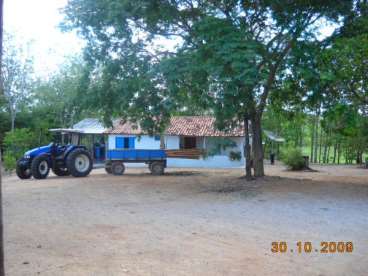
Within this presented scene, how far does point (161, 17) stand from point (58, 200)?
7072 millimetres

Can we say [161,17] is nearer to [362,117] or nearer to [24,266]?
[362,117]

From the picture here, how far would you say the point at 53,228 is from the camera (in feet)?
24.8

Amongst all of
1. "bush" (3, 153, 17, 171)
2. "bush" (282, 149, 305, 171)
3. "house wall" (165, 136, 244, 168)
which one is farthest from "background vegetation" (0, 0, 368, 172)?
"house wall" (165, 136, 244, 168)

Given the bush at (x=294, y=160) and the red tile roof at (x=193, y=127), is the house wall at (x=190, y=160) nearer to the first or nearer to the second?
the red tile roof at (x=193, y=127)

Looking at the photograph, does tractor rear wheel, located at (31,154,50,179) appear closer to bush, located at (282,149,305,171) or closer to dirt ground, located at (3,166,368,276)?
dirt ground, located at (3,166,368,276)

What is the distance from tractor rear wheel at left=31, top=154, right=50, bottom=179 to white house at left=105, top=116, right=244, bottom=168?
10.1 meters

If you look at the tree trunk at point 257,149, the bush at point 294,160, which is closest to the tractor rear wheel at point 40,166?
the tree trunk at point 257,149

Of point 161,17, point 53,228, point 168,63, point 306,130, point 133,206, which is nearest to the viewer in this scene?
point 53,228

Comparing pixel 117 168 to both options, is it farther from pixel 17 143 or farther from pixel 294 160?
pixel 294 160

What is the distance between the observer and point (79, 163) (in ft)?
61.6

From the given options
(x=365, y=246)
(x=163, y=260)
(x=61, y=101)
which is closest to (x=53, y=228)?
(x=163, y=260)

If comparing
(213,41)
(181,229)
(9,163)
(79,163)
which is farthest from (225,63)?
(9,163)

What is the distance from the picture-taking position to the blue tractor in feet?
58.6

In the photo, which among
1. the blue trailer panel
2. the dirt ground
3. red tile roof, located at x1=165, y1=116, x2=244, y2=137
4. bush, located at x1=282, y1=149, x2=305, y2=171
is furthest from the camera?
red tile roof, located at x1=165, y1=116, x2=244, y2=137
